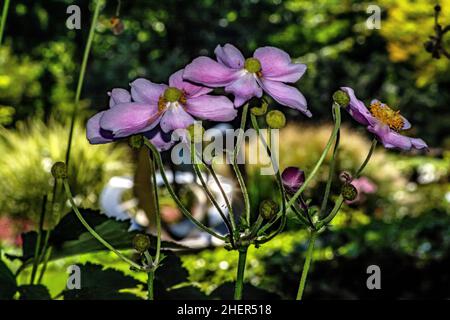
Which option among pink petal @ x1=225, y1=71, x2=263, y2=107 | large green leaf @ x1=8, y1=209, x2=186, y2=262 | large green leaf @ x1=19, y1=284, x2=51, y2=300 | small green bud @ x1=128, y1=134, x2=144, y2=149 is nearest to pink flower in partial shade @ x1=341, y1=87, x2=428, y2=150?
pink petal @ x1=225, y1=71, x2=263, y2=107

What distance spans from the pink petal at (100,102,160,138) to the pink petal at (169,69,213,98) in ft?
0.16

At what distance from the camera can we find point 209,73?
742mm

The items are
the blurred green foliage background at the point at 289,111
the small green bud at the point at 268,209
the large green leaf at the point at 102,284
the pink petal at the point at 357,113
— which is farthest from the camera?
the blurred green foliage background at the point at 289,111

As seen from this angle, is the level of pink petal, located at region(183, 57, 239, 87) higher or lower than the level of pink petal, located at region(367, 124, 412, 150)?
higher

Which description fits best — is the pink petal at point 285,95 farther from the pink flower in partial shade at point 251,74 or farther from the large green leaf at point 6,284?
the large green leaf at point 6,284

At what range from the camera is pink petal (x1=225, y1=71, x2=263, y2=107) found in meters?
0.74

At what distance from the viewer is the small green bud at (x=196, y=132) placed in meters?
0.73

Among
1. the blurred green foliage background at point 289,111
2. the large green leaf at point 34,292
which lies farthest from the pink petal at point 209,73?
the blurred green foliage background at point 289,111

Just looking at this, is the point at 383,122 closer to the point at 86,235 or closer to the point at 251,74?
the point at 251,74

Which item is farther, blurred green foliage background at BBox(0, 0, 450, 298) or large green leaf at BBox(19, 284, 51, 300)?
blurred green foliage background at BBox(0, 0, 450, 298)

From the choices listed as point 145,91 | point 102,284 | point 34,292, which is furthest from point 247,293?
point 145,91

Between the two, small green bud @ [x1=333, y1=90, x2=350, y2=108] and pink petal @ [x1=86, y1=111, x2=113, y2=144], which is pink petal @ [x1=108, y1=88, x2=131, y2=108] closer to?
pink petal @ [x1=86, y1=111, x2=113, y2=144]

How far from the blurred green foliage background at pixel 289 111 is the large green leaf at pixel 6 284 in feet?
3.28
